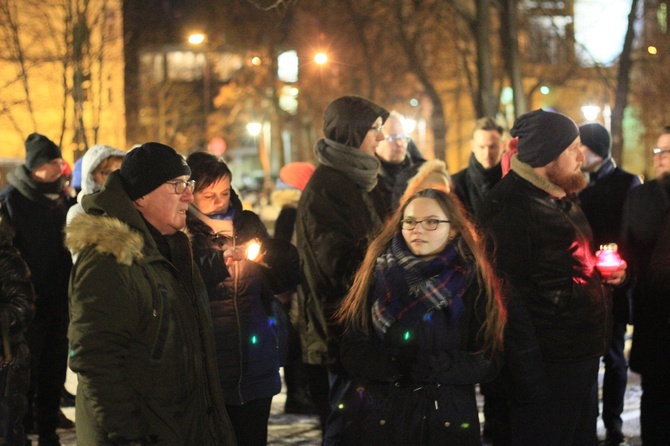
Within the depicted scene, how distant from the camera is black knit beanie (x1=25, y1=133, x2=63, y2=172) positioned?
757 centimetres

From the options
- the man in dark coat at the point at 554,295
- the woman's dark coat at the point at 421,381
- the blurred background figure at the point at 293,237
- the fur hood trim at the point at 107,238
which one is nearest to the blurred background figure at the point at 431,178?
the blurred background figure at the point at 293,237

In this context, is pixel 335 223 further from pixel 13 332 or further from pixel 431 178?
pixel 13 332

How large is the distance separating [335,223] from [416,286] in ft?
5.18

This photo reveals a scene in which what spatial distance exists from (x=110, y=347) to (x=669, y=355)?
3.74 meters

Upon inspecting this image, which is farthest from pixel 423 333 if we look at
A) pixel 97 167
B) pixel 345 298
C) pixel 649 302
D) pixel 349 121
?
pixel 97 167

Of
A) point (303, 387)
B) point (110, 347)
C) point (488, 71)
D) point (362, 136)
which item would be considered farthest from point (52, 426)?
point (488, 71)

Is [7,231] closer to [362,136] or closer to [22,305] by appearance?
[22,305]

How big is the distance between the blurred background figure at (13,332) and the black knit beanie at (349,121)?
6.83ft

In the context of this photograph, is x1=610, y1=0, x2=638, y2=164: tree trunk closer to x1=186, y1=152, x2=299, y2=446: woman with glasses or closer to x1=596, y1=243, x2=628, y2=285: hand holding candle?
x1=596, y1=243, x2=628, y2=285: hand holding candle

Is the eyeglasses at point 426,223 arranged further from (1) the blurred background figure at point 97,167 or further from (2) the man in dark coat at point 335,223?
(1) the blurred background figure at point 97,167

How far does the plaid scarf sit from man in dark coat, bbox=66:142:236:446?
820 millimetres

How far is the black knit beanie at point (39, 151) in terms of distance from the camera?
298 inches

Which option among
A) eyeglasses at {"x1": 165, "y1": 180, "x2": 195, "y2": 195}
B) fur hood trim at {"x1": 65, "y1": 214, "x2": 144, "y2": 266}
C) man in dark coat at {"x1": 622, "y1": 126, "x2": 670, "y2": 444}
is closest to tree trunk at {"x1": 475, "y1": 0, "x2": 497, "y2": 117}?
man in dark coat at {"x1": 622, "y1": 126, "x2": 670, "y2": 444}

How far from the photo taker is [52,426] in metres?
7.12
